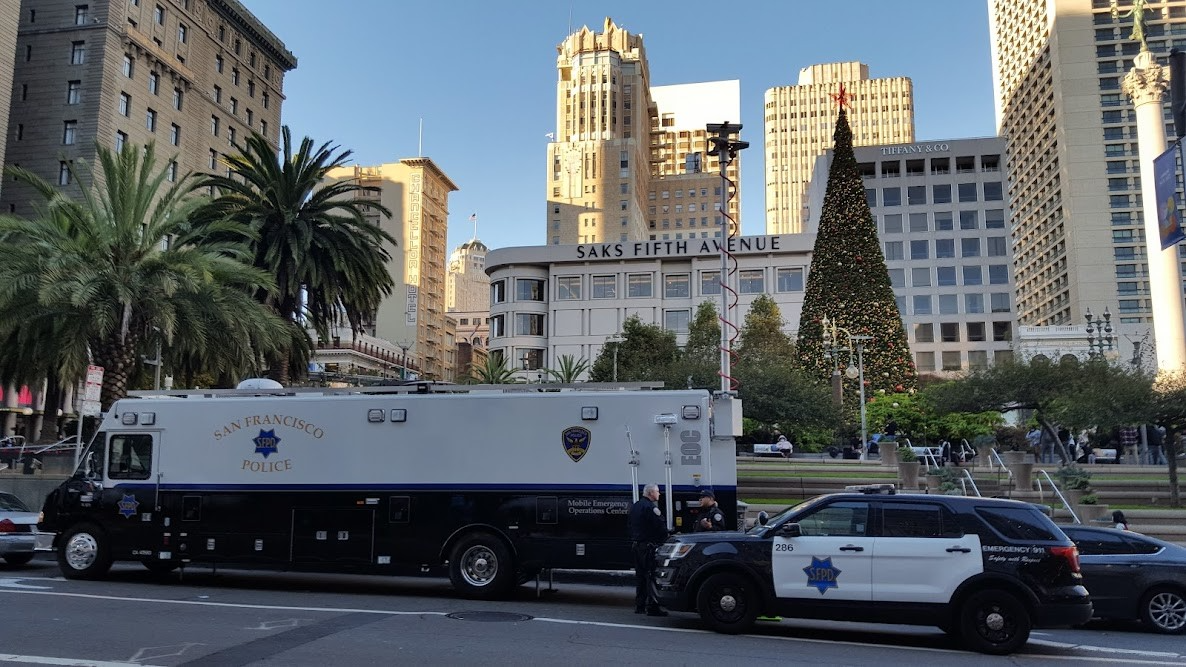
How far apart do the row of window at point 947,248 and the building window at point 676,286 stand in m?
29.0

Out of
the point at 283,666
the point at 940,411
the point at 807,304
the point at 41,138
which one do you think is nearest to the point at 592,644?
the point at 283,666

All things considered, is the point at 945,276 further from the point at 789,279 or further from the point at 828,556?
the point at 828,556

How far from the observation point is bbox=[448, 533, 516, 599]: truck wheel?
13203mm

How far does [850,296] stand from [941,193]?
5202 centimetres

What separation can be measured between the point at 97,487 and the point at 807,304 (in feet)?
156

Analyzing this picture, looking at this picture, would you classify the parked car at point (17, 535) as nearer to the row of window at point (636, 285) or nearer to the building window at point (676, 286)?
the row of window at point (636, 285)

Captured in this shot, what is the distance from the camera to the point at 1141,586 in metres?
11.8

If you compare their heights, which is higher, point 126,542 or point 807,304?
point 807,304

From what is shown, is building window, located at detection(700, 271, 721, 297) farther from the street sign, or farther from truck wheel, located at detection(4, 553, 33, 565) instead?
truck wheel, located at detection(4, 553, 33, 565)

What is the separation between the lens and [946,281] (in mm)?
99188

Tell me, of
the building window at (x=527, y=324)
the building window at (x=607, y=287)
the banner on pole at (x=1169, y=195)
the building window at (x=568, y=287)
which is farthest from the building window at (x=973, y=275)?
the banner on pole at (x=1169, y=195)

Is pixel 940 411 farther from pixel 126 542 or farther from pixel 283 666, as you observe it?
pixel 283 666

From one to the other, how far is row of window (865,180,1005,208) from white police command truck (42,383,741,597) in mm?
91685

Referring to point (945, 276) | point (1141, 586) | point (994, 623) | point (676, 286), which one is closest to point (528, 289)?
point (676, 286)
